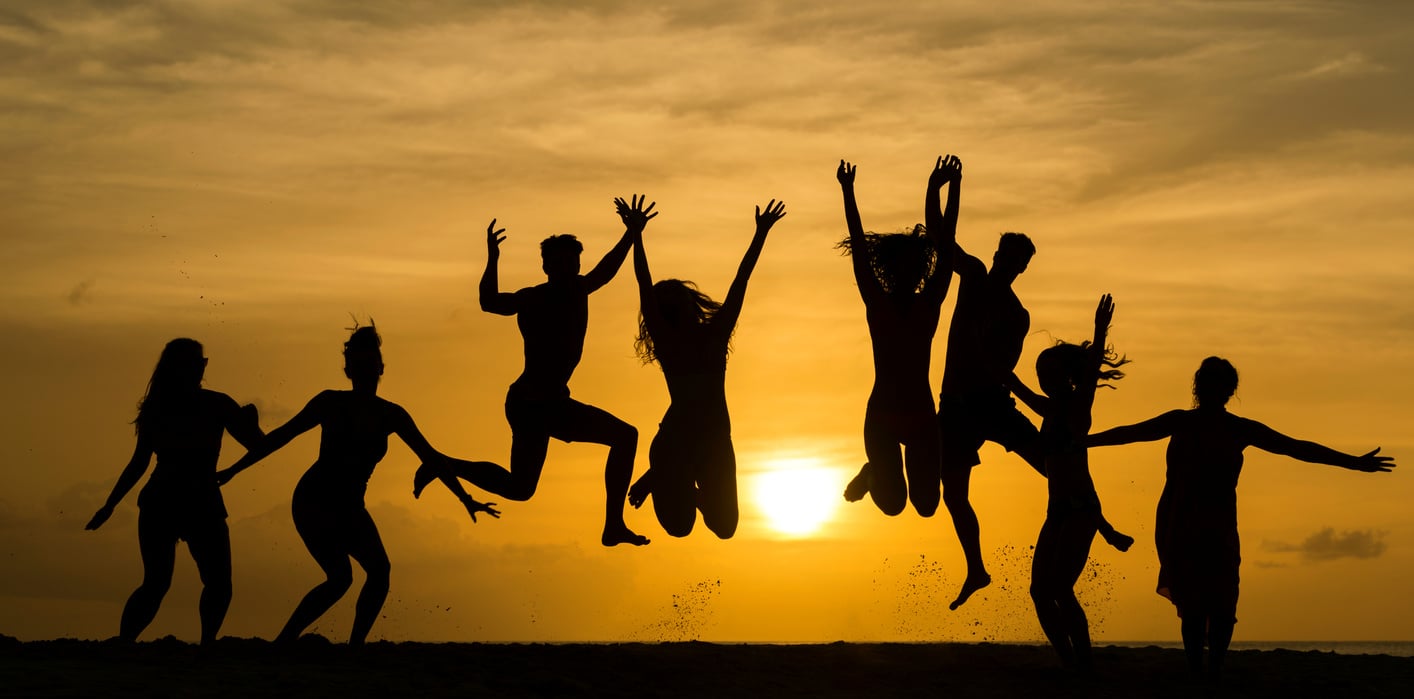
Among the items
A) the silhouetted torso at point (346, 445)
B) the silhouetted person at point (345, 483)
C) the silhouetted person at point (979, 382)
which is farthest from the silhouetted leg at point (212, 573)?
the silhouetted person at point (979, 382)

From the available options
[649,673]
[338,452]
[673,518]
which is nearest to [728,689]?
[649,673]

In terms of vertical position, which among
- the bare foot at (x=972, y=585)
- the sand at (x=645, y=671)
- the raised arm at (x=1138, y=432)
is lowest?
the sand at (x=645, y=671)

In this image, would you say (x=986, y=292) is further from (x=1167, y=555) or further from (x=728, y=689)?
(x=728, y=689)

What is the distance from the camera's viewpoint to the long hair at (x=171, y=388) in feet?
39.7

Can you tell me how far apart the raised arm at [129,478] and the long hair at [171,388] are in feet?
0.42

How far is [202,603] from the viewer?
1220cm

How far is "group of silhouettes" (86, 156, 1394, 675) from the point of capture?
38.5ft

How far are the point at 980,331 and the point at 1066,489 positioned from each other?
1.69 metres

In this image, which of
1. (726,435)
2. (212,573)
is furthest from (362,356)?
(726,435)

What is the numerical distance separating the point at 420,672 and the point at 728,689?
2.35m

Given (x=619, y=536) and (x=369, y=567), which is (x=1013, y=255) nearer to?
(x=619, y=536)

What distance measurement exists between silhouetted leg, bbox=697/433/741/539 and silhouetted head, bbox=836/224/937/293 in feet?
6.53

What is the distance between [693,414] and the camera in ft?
44.7

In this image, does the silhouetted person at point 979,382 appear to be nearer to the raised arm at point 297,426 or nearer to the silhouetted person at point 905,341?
the silhouetted person at point 905,341
